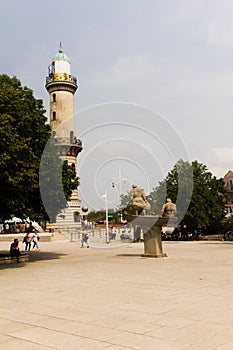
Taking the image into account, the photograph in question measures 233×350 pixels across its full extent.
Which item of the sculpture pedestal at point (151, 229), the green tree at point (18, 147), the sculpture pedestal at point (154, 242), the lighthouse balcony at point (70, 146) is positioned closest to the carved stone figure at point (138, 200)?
the sculpture pedestal at point (151, 229)

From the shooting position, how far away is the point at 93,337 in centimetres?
654

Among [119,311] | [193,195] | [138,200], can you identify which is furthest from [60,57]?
[119,311]

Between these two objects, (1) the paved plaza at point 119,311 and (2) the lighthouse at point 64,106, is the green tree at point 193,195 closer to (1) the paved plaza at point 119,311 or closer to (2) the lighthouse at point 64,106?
(2) the lighthouse at point 64,106

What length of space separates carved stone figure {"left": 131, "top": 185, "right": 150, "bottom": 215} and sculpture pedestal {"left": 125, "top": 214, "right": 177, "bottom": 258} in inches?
22.9

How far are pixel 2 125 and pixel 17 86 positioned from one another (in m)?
7.14

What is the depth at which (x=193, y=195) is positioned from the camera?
40125mm

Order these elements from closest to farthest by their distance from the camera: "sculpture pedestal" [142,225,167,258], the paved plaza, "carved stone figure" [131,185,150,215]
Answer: the paved plaza < "sculpture pedestal" [142,225,167,258] < "carved stone figure" [131,185,150,215]

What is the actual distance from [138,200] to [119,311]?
41.5 ft

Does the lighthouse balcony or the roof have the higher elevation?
the roof

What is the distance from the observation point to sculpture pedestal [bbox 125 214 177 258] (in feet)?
66.0

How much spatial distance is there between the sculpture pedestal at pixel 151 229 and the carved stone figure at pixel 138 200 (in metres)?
0.58

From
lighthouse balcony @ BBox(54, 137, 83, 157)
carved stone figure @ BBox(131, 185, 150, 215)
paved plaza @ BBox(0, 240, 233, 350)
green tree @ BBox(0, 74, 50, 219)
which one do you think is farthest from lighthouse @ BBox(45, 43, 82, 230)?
paved plaza @ BBox(0, 240, 233, 350)

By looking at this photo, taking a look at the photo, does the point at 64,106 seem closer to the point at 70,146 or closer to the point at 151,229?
the point at 70,146

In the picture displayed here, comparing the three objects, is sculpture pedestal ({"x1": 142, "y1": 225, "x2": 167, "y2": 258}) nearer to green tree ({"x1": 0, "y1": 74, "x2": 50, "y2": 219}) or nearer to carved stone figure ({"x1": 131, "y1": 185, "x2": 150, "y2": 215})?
carved stone figure ({"x1": 131, "y1": 185, "x2": 150, "y2": 215})
